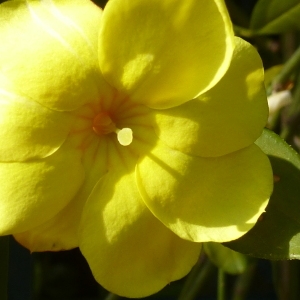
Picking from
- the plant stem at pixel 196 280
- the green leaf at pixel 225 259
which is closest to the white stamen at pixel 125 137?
the green leaf at pixel 225 259

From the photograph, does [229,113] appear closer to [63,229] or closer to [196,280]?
[63,229]

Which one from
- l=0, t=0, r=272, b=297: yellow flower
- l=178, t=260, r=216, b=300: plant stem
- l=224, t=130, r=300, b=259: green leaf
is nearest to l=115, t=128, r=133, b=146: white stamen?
l=0, t=0, r=272, b=297: yellow flower

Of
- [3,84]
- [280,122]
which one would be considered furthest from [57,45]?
[280,122]

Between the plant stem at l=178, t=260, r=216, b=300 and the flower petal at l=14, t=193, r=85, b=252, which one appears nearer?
the flower petal at l=14, t=193, r=85, b=252

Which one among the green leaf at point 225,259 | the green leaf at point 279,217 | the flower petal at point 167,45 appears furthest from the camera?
the green leaf at point 225,259

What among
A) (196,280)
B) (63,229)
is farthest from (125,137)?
(196,280)

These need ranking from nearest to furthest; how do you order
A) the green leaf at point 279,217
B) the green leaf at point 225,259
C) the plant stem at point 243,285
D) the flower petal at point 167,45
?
the flower petal at point 167,45 → the green leaf at point 279,217 → the green leaf at point 225,259 → the plant stem at point 243,285

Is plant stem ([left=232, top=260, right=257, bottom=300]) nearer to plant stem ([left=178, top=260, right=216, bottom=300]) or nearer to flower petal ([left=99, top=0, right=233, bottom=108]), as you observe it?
plant stem ([left=178, top=260, right=216, bottom=300])

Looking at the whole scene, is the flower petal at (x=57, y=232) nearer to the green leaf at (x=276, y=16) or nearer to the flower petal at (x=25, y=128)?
the flower petal at (x=25, y=128)

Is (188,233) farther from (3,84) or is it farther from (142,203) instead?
(3,84)
